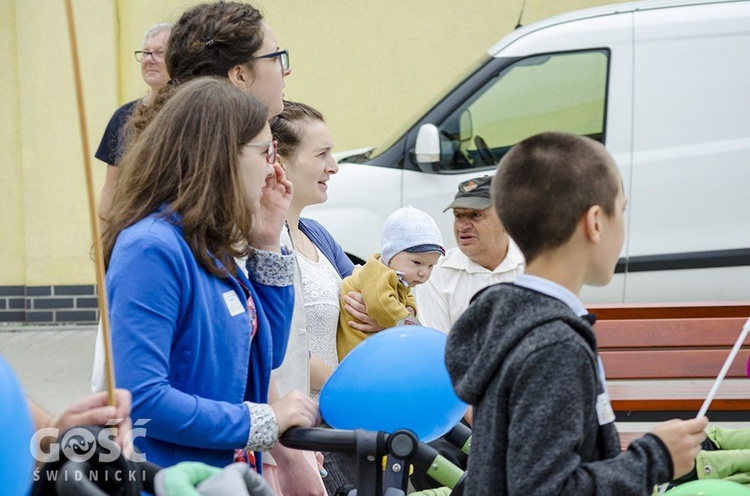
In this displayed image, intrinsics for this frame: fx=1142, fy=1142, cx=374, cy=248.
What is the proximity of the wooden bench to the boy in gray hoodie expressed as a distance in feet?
7.27

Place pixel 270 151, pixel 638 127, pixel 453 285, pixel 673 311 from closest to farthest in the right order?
pixel 270 151 → pixel 453 285 → pixel 673 311 → pixel 638 127

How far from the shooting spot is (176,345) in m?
2.43

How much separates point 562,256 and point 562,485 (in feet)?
1.38

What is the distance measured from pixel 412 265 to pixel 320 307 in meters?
0.53

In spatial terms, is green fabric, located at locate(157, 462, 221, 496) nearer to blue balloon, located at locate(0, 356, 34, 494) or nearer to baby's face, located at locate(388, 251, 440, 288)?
blue balloon, located at locate(0, 356, 34, 494)

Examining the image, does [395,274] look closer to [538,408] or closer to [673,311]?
[673,311]

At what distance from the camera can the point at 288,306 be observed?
2730mm

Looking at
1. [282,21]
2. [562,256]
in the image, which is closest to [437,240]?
[562,256]

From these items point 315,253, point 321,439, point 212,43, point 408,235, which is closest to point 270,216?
point 321,439

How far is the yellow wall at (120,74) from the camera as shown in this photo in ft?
29.0

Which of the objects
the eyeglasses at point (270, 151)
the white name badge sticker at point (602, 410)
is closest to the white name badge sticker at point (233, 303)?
the eyeglasses at point (270, 151)

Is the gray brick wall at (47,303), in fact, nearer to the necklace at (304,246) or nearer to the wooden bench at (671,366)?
the wooden bench at (671,366)

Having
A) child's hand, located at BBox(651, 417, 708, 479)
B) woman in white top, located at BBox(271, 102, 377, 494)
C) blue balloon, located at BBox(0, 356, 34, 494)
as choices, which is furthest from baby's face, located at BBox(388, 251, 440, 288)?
blue balloon, located at BBox(0, 356, 34, 494)

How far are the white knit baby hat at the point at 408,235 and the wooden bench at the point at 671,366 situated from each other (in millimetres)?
976
